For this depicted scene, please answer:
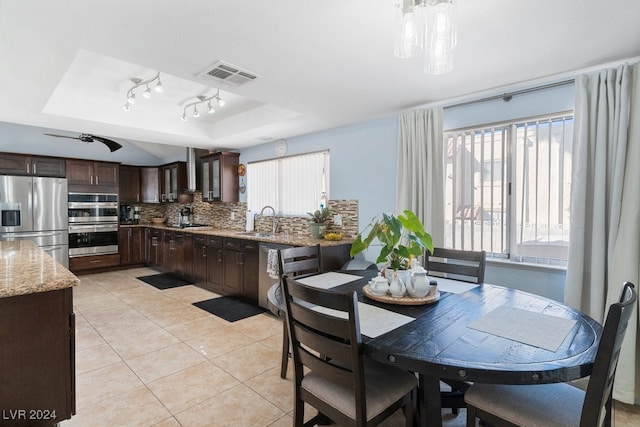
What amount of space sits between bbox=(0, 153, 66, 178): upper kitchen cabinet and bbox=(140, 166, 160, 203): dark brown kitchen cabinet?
4.73 feet

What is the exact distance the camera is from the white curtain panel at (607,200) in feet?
6.90

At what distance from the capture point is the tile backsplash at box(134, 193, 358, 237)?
158 inches

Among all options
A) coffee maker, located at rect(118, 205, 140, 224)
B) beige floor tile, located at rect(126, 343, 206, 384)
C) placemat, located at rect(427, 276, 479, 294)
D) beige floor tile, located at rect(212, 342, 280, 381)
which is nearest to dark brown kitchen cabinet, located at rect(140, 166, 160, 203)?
coffee maker, located at rect(118, 205, 140, 224)

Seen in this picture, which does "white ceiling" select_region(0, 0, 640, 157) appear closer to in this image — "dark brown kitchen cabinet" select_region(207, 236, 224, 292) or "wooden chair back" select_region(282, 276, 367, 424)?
"wooden chair back" select_region(282, 276, 367, 424)

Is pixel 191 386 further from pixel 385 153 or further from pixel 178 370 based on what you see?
pixel 385 153

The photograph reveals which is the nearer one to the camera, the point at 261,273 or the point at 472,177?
the point at 472,177

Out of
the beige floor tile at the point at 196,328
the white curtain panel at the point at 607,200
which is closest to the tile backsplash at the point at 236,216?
the beige floor tile at the point at 196,328

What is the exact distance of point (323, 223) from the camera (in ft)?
13.5

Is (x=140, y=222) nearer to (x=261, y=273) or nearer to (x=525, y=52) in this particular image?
(x=261, y=273)

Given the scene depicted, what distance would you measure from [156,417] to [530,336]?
216 centimetres

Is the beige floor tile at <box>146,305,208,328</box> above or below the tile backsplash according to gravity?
below

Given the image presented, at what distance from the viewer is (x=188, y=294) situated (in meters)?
4.73

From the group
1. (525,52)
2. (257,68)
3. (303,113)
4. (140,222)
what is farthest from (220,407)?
(140,222)

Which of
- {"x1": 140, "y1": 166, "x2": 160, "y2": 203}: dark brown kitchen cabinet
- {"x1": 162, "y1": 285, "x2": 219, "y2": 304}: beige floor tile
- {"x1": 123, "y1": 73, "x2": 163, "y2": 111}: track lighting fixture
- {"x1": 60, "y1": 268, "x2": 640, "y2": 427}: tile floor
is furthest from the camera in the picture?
{"x1": 140, "y1": 166, "x2": 160, "y2": 203}: dark brown kitchen cabinet
